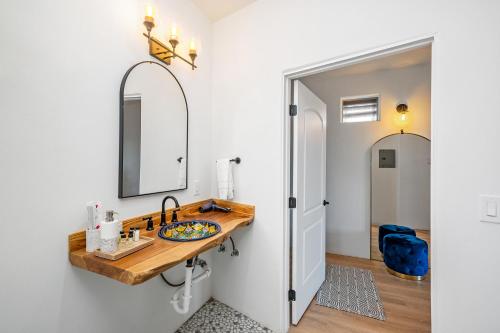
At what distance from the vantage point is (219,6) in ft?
6.36

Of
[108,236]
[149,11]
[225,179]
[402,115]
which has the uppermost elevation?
[149,11]

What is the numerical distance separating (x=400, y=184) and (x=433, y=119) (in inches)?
86.2

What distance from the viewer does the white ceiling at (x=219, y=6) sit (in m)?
1.89

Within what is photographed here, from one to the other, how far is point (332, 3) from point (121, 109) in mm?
1591

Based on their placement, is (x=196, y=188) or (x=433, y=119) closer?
(x=433, y=119)

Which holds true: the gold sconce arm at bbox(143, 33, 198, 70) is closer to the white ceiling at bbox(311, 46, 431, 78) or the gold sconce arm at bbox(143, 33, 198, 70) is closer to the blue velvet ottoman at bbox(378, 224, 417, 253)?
the white ceiling at bbox(311, 46, 431, 78)

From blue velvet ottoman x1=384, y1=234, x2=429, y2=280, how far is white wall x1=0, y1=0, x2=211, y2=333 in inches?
105

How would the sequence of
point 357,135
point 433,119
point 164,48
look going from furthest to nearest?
1. point 357,135
2. point 164,48
3. point 433,119

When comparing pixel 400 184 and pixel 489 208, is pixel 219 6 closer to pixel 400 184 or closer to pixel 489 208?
pixel 489 208

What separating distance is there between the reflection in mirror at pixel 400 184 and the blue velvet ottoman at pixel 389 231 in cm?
7

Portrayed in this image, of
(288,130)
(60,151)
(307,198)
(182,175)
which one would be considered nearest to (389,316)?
(307,198)

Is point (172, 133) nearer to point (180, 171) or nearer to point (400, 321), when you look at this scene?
point (180, 171)

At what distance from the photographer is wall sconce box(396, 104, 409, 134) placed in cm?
294

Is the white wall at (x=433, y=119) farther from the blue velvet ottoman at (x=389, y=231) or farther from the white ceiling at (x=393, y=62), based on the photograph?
the blue velvet ottoman at (x=389, y=231)
